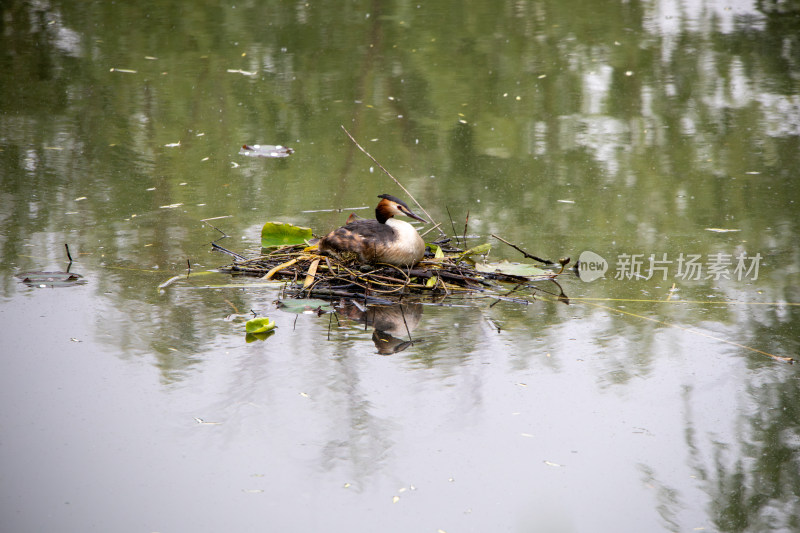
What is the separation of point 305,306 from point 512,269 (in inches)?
54.0

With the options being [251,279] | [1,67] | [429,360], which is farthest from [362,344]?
[1,67]

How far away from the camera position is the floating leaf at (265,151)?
330 inches

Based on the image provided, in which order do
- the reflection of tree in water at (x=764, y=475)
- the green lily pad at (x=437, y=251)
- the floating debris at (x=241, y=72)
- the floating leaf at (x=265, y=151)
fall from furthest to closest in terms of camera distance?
the floating debris at (x=241, y=72) → the floating leaf at (x=265, y=151) → the green lily pad at (x=437, y=251) → the reflection of tree in water at (x=764, y=475)

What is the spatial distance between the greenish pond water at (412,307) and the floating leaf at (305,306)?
0.24ft

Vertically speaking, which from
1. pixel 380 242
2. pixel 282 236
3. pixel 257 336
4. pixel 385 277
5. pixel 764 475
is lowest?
pixel 764 475

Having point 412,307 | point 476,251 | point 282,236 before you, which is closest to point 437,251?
point 476,251

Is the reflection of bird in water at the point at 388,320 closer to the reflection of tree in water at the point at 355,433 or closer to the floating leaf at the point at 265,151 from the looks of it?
the reflection of tree in water at the point at 355,433

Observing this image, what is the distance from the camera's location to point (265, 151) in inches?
333

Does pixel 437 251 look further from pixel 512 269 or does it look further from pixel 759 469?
pixel 759 469

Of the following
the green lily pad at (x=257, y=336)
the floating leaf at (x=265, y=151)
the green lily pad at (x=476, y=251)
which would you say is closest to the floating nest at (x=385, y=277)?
the green lily pad at (x=476, y=251)

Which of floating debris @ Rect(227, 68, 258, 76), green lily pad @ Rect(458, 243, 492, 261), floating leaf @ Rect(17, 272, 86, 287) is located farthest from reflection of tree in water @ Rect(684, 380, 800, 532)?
floating debris @ Rect(227, 68, 258, 76)

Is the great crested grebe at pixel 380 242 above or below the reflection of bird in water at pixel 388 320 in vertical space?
above

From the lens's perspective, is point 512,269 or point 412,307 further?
point 512,269

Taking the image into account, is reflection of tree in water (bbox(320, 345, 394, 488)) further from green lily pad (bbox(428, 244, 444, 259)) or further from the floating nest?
green lily pad (bbox(428, 244, 444, 259))
